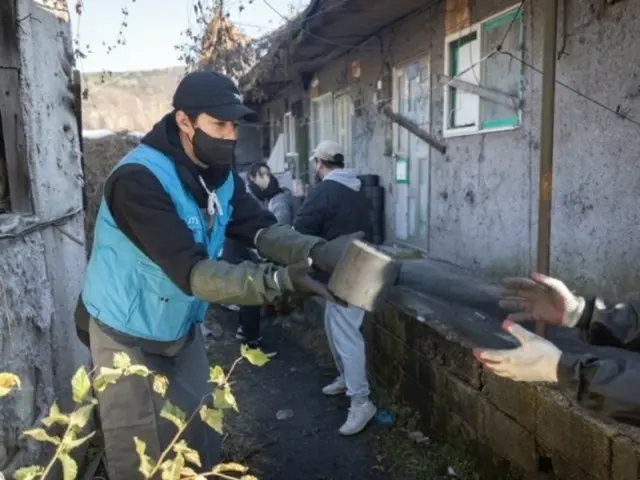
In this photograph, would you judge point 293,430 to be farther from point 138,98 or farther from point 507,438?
point 138,98

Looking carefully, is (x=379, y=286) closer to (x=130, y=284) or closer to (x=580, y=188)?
(x=130, y=284)

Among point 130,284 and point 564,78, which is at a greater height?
point 564,78

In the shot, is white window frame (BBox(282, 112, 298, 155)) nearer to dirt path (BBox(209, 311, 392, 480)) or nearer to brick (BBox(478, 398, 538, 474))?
dirt path (BBox(209, 311, 392, 480))

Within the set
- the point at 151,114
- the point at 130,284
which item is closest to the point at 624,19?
the point at 130,284

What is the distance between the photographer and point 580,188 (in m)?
4.46

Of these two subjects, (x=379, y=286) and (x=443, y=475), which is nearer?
(x=379, y=286)

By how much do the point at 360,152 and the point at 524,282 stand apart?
268 inches

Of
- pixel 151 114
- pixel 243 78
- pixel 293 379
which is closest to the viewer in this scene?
pixel 293 379

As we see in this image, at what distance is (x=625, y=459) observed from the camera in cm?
251

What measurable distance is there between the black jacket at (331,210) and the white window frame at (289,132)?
8667mm

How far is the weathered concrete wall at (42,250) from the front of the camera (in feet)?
8.74

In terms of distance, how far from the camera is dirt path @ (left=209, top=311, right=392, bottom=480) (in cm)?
396

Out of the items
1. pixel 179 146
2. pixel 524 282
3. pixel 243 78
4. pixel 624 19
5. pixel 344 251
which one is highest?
pixel 243 78

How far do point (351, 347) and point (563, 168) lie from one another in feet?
7.18
